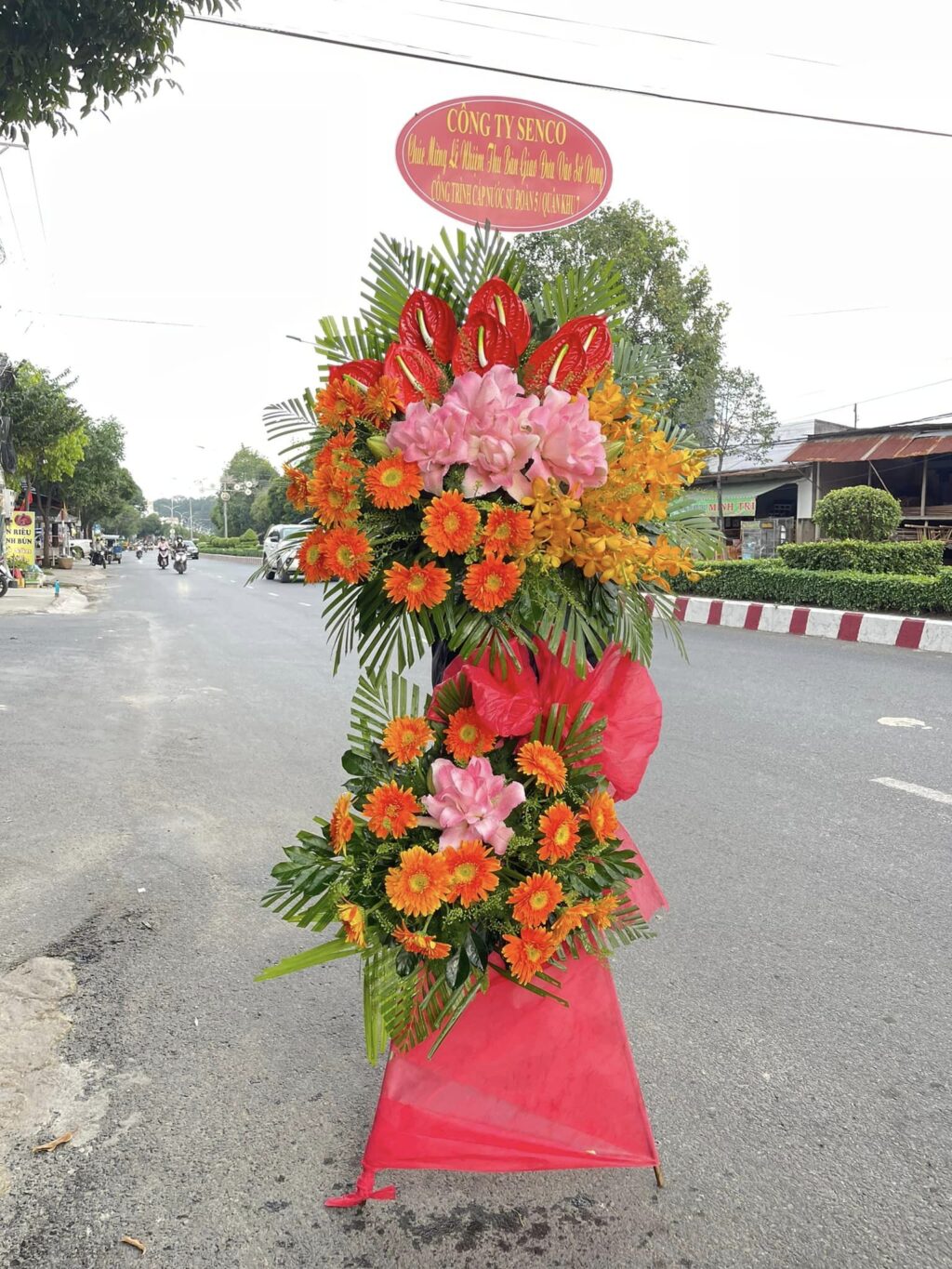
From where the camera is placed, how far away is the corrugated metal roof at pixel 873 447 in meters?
19.3

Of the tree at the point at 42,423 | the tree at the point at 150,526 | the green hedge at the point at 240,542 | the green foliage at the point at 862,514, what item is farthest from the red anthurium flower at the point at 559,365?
the tree at the point at 150,526

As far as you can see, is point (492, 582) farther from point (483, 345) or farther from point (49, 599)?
point (49, 599)

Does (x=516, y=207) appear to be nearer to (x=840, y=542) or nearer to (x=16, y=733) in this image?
(x=16, y=733)

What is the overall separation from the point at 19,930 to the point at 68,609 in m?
14.0

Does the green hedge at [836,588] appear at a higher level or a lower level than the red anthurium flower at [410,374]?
lower

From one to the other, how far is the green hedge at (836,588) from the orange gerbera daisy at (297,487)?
8400mm

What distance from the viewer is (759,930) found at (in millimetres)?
2930

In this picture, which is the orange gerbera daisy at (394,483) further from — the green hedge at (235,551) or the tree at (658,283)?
the green hedge at (235,551)

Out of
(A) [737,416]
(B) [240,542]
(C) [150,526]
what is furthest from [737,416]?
(C) [150,526]

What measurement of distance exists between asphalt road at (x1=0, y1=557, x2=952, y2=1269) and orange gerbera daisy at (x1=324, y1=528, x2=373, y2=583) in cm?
115

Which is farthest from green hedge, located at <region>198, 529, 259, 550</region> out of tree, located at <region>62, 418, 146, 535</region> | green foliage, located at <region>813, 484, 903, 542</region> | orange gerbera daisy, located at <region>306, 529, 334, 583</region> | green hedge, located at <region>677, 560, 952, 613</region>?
orange gerbera daisy, located at <region>306, 529, 334, 583</region>

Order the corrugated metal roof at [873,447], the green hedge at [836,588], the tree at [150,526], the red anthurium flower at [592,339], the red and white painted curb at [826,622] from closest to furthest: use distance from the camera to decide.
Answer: the red anthurium flower at [592,339] < the red and white painted curb at [826,622] < the green hedge at [836,588] < the corrugated metal roof at [873,447] < the tree at [150,526]

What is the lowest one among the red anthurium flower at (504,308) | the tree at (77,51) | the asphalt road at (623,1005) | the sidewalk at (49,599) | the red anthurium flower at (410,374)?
the asphalt road at (623,1005)

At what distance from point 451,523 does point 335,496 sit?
21cm
